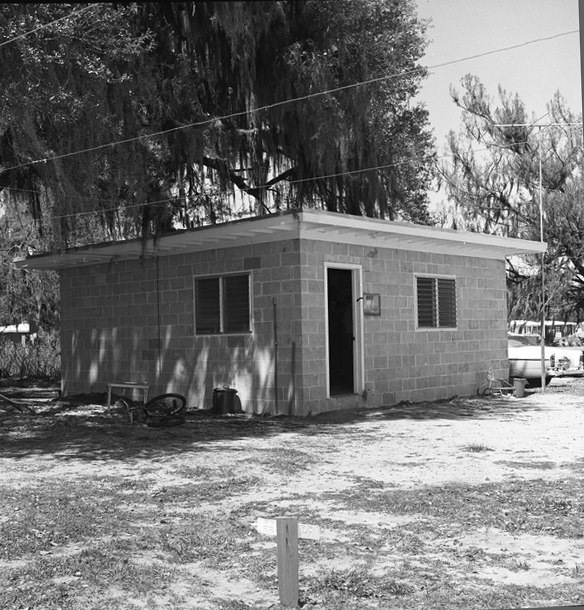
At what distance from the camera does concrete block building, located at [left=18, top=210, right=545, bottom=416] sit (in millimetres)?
11195

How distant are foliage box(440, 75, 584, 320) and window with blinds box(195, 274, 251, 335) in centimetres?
1045

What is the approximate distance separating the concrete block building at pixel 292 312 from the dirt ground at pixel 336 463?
760 mm

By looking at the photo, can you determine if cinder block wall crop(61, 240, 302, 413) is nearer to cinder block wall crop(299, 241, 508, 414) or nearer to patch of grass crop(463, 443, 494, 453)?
cinder block wall crop(299, 241, 508, 414)

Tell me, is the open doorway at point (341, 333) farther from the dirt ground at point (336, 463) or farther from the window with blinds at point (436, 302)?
the window with blinds at point (436, 302)

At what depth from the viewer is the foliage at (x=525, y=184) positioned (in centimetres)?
2025

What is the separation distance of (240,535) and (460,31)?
971 cm

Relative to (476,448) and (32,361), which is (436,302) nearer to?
(476,448)

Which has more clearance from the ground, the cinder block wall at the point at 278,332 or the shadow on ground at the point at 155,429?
the cinder block wall at the point at 278,332

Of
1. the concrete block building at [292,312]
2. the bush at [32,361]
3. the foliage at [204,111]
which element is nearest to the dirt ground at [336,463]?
the concrete block building at [292,312]

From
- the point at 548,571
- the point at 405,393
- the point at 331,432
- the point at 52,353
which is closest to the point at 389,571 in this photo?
the point at 548,571

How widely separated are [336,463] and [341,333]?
19.4ft

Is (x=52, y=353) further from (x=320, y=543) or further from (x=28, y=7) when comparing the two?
(x=320, y=543)

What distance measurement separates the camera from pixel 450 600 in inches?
157

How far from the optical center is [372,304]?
12117 mm
